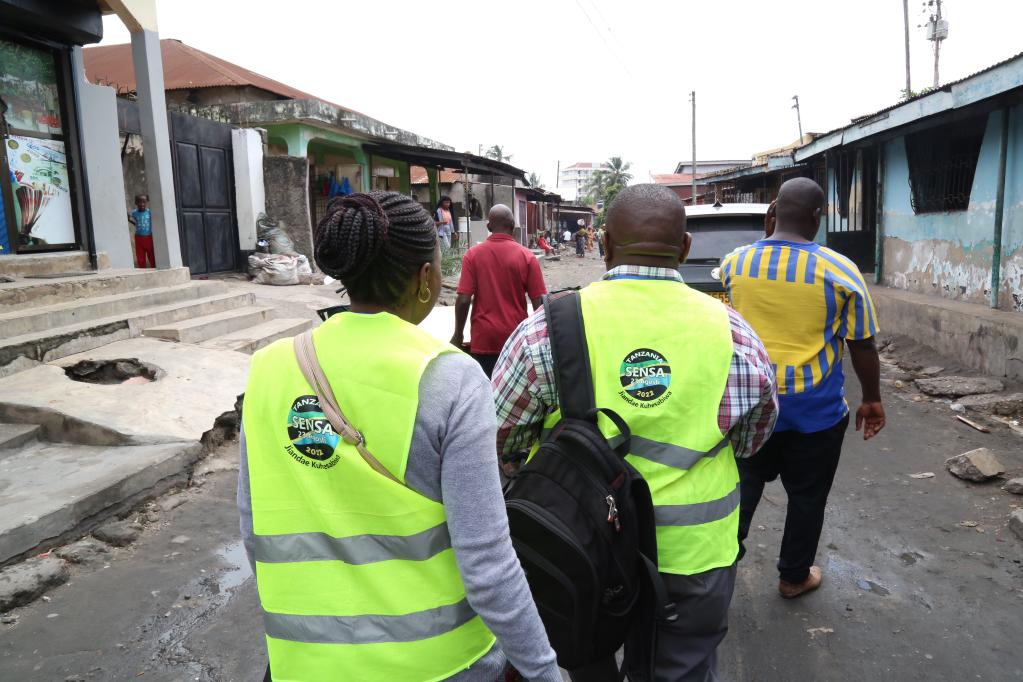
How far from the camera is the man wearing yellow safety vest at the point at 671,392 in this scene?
175 cm

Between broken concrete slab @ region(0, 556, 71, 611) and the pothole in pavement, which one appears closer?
broken concrete slab @ region(0, 556, 71, 611)

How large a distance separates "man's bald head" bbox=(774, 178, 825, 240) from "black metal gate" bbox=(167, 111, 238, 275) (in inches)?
400

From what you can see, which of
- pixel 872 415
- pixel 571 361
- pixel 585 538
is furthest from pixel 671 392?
pixel 872 415

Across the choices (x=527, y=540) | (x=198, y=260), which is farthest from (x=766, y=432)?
(x=198, y=260)

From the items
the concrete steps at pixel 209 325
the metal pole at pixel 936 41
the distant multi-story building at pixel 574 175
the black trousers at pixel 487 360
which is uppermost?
the distant multi-story building at pixel 574 175

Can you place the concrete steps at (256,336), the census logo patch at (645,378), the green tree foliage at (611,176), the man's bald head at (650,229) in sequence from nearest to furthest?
the census logo patch at (645,378), the man's bald head at (650,229), the concrete steps at (256,336), the green tree foliage at (611,176)

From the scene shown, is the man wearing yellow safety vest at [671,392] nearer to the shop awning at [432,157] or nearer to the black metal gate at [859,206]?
the black metal gate at [859,206]

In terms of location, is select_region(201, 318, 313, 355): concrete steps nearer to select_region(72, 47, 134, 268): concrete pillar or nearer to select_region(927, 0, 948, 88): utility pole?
select_region(72, 47, 134, 268): concrete pillar

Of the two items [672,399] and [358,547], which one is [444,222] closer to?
[672,399]

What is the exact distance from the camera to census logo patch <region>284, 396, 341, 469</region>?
1280mm

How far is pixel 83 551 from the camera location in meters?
3.64

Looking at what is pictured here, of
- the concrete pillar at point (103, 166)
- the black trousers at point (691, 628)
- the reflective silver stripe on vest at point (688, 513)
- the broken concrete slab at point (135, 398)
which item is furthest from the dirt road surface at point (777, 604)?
the concrete pillar at point (103, 166)

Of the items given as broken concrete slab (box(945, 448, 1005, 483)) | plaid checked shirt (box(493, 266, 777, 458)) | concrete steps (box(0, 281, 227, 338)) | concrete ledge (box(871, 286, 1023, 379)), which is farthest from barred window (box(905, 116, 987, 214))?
concrete steps (box(0, 281, 227, 338))

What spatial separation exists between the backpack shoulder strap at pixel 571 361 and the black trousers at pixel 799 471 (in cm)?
146
